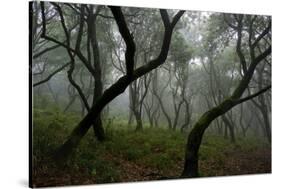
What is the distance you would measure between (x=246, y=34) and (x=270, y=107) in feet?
3.86

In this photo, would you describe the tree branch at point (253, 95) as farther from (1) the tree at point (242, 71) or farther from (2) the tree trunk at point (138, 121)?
(2) the tree trunk at point (138, 121)

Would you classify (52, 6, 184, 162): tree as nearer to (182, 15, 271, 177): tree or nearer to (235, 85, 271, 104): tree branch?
(182, 15, 271, 177): tree

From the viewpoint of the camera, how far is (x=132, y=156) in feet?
22.6

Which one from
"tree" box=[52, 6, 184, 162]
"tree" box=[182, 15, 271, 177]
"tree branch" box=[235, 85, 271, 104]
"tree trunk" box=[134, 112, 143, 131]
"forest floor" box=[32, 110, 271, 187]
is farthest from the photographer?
"tree branch" box=[235, 85, 271, 104]

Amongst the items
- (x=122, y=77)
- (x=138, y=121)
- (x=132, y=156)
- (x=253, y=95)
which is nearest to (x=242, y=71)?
(x=253, y=95)

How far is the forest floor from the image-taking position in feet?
21.1

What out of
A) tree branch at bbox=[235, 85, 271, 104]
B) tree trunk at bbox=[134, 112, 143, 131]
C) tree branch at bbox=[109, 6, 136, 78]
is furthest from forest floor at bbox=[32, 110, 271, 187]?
tree branch at bbox=[109, 6, 136, 78]

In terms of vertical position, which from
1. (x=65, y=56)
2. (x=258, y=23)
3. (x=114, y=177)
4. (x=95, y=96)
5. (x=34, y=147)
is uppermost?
(x=258, y=23)

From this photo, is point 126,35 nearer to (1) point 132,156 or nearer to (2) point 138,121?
(2) point 138,121

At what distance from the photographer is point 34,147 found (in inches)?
250

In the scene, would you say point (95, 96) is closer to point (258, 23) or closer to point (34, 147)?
point (34, 147)

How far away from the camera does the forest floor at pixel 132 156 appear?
6430 mm

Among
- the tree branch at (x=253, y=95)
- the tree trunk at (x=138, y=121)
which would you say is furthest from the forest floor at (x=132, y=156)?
the tree branch at (x=253, y=95)
